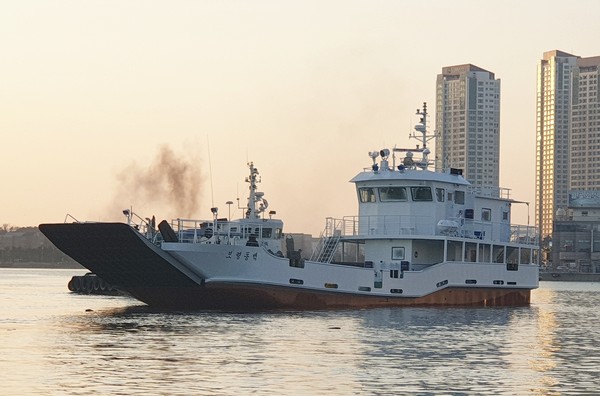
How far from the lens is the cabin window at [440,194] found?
58.7 m

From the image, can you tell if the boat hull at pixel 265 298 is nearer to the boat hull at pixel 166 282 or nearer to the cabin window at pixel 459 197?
the boat hull at pixel 166 282

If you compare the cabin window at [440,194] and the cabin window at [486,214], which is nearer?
the cabin window at [440,194]

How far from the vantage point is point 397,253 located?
57625 millimetres

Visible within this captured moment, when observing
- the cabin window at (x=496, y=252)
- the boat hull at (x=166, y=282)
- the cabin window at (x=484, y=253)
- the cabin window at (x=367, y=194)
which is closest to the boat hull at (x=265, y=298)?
the boat hull at (x=166, y=282)

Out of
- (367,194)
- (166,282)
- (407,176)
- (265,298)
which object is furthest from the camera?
(367,194)

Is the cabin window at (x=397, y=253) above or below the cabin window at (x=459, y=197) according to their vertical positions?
below

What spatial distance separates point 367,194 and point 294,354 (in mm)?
25645

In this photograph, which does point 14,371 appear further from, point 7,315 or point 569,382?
point 7,315

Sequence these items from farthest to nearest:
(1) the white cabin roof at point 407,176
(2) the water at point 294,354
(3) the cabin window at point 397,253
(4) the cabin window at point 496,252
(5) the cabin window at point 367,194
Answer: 1. (4) the cabin window at point 496,252
2. (5) the cabin window at point 367,194
3. (1) the white cabin roof at point 407,176
4. (3) the cabin window at point 397,253
5. (2) the water at point 294,354

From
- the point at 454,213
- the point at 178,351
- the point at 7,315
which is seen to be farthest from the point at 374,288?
the point at 178,351

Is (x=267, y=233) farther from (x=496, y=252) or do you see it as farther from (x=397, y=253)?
(x=496, y=252)

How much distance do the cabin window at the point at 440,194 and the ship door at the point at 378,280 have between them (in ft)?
18.0

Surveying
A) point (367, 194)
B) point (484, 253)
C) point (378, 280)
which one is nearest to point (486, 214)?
point (484, 253)

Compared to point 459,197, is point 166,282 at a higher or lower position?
lower
